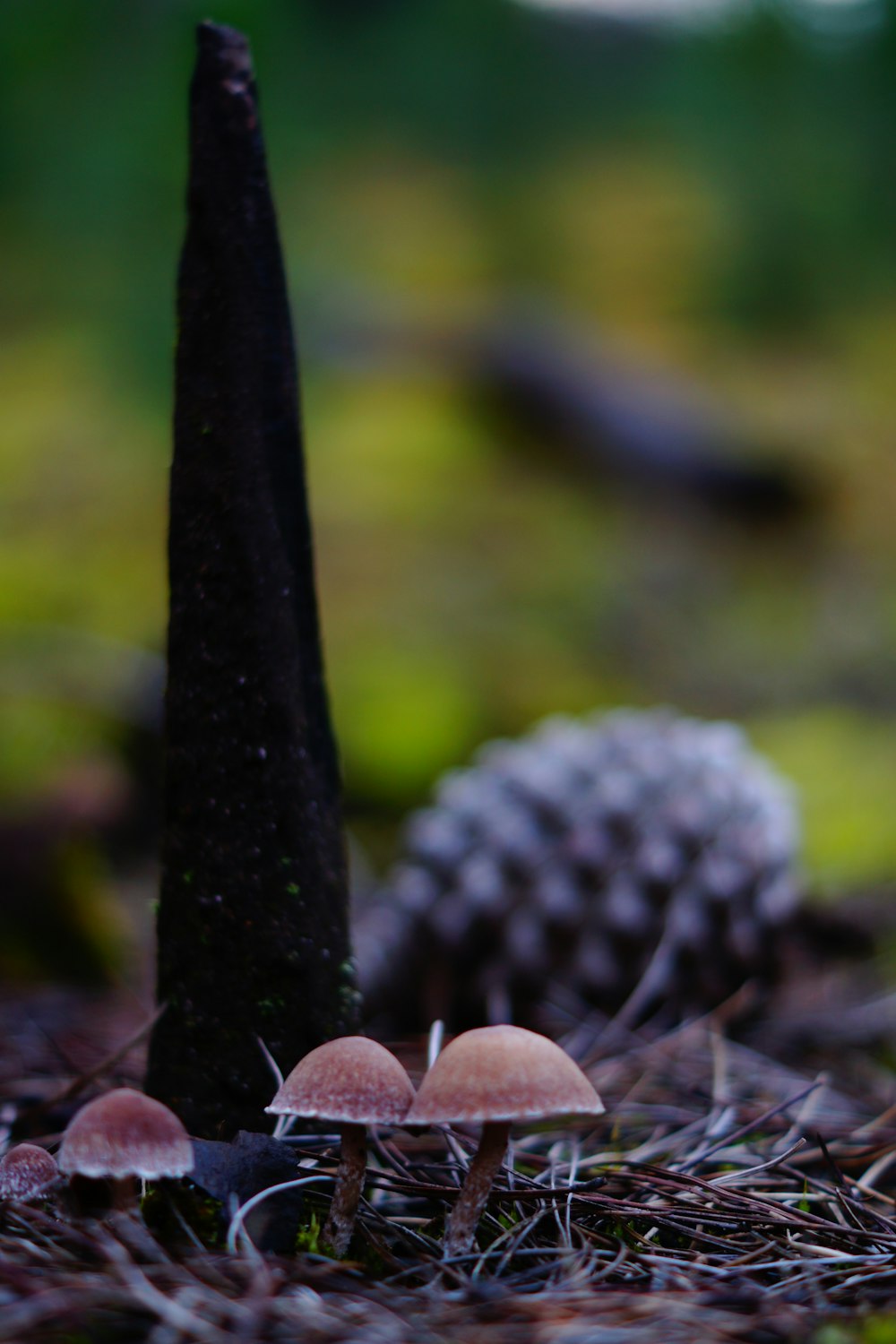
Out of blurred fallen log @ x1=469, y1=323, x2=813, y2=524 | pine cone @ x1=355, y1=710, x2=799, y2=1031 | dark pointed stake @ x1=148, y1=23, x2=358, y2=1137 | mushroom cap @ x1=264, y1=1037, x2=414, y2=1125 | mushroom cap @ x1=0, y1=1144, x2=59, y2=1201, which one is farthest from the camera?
blurred fallen log @ x1=469, y1=323, x2=813, y2=524

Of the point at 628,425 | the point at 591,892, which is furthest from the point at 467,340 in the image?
the point at 591,892

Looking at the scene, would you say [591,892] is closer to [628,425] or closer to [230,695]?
[230,695]

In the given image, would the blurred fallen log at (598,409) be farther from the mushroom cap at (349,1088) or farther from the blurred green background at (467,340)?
the mushroom cap at (349,1088)

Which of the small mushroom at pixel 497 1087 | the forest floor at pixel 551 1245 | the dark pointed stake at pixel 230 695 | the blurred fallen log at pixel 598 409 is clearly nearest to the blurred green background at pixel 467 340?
the blurred fallen log at pixel 598 409

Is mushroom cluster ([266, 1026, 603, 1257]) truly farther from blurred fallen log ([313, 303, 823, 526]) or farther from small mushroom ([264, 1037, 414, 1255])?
blurred fallen log ([313, 303, 823, 526])

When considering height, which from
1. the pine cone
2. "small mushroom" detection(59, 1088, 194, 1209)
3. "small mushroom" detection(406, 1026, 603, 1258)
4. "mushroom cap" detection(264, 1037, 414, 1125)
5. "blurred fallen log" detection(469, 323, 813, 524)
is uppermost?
"blurred fallen log" detection(469, 323, 813, 524)

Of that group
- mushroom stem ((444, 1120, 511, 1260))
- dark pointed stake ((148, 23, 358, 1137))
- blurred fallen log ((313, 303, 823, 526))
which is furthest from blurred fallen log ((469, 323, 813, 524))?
mushroom stem ((444, 1120, 511, 1260))
